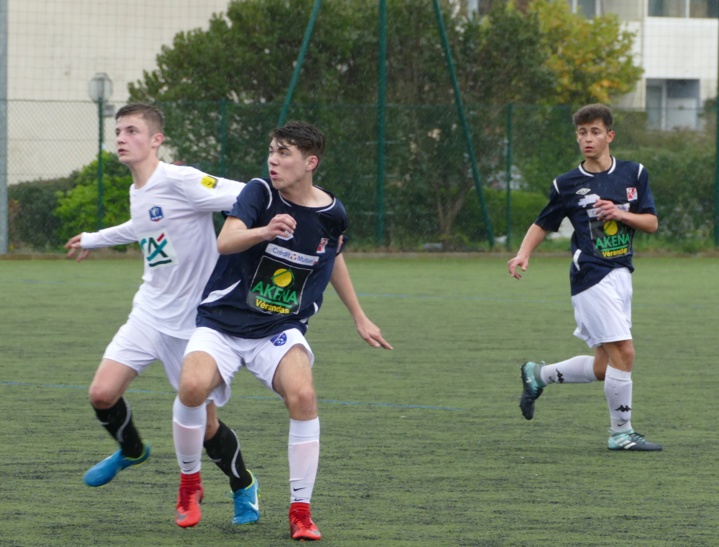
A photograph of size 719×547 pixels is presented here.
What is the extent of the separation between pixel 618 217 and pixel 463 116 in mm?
15965

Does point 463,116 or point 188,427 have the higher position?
point 463,116

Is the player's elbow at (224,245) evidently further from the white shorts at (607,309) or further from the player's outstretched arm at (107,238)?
the white shorts at (607,309)

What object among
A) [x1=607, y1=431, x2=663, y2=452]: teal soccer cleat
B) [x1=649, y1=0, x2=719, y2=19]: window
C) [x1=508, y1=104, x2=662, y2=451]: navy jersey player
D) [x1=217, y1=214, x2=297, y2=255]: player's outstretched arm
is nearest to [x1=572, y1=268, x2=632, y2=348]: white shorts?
[x1=508, y1=104, x2=662, y2=451]: navy jersey player

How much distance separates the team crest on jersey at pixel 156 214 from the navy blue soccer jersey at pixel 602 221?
8.23 feet

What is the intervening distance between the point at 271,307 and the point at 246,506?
2.51ft

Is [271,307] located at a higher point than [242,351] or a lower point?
higher

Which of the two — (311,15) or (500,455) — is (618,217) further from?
(311,15)

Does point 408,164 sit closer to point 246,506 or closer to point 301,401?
point 246,506

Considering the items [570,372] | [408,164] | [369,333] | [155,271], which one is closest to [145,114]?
[155,271]

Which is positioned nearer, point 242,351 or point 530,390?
point 242,351

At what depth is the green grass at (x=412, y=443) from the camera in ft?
17.8

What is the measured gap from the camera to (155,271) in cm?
605

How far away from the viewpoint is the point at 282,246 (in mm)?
5527

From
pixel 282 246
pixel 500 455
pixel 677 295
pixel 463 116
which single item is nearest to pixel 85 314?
pixel 677 295
